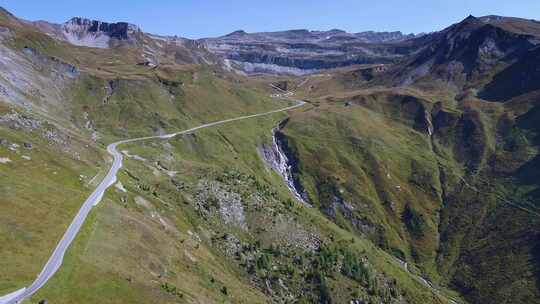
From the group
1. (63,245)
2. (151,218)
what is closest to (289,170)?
(151,218)

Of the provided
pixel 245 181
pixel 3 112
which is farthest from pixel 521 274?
pixel 3 112

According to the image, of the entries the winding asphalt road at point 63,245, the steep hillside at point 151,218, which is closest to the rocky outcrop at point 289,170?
the steep hillside at point 151,218

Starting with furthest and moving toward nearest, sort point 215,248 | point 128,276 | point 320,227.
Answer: point 320,227, point 215,248, point 128,276

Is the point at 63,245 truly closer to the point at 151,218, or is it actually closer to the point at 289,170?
the point at 151,218

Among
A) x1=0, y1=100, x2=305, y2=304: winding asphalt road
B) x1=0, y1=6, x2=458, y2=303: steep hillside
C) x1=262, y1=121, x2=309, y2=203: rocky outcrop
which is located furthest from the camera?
x1=262, y1=121, x2=309, y2=203: rocky outcrop

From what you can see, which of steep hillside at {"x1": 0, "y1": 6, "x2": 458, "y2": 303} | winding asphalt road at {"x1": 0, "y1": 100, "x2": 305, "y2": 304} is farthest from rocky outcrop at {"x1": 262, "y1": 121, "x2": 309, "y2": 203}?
winding asphalt road at {"x1": 0, "y1": 100, "x2": 305, "y2": 304}

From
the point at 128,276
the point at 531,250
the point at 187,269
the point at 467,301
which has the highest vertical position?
the point at 128,276

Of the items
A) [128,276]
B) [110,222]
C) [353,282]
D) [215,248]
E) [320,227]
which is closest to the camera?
[128,276]

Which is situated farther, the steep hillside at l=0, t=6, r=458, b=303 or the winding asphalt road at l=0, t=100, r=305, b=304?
the steep hillside at l=0, t=6, r=458, b=303

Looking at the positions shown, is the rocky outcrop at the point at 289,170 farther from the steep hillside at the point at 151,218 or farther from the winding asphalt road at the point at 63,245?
the winding asphalt road at the point at 63,245

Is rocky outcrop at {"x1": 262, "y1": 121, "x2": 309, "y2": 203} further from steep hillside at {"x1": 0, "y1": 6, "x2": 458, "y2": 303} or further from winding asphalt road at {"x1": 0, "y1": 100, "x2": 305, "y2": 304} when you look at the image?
winding asphalt road at {"x1": 0, "y1": 100, "x2": 305, "y2": 304}

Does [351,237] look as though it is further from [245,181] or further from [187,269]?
[187,269]
